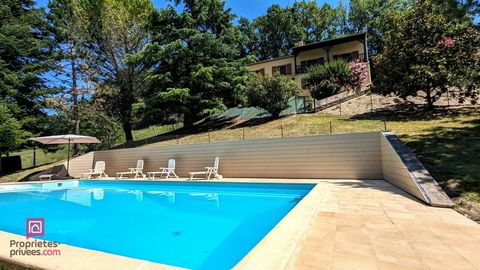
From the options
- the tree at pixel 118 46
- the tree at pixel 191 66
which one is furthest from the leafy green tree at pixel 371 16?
the tree at pixel 118 46

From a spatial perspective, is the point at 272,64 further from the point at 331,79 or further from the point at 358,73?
the point at 331,79

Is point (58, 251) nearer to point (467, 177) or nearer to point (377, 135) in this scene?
point (467, 177)

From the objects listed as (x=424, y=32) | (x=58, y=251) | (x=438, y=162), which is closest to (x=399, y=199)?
(x=438, y=162)

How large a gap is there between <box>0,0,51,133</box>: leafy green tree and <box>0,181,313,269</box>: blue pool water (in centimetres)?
804

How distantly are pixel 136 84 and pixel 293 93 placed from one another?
11.3 m

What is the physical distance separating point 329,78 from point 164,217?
15018 millimetres

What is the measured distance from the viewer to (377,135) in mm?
8602

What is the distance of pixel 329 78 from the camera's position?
59.5ft

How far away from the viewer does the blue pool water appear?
441 cm

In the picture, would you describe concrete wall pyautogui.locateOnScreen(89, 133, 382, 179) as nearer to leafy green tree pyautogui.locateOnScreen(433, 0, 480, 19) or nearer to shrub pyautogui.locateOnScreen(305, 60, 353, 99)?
leafy green tree pyautogui.locateOnScreen(433, 0, 480, 19)

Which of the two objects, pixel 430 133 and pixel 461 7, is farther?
pixel 430 133

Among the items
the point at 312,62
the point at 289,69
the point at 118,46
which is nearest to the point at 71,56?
the point at 118,46

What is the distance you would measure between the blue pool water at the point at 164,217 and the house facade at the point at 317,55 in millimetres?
15031

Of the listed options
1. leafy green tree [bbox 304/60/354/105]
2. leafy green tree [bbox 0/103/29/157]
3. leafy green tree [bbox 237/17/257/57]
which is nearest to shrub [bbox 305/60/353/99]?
leafy green tree [bbox 304/60/354/105]
